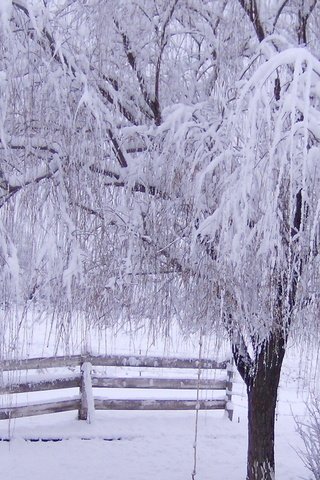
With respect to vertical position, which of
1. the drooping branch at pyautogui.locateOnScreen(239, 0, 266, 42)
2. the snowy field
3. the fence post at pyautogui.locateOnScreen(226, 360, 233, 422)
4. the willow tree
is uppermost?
the drooping branch at pyautogui.locateOnScreen(239, 0, 266, 42)

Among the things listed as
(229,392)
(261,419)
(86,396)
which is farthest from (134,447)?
(261,419)

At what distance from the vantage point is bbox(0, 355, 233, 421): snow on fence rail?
8.25 m

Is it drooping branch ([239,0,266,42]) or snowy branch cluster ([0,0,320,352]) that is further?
drooping branch ([239,0,266,42])

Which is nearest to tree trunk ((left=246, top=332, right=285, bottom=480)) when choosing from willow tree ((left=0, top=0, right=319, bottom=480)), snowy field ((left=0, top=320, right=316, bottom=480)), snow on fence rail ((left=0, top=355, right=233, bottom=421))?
snowy field ((left=0, top=320, right=316, bottom=480))

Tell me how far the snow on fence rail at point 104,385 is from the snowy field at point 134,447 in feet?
0.82

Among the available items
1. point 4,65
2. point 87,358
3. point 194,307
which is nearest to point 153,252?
point 194,307

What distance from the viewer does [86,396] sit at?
29.0 ft

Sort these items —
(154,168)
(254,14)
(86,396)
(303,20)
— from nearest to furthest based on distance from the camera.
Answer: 1. (154,168)
2. (254,14)
3. (303,20)
4. (86,396)

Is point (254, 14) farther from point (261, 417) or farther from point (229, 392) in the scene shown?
point (229, 392)

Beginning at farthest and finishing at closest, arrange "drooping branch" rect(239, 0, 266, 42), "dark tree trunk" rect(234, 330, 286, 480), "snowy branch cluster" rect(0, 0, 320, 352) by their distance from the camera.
Result: "dark tree trunk" rect(234, 330, 286, 480) → "drooping branch" rect(239, 0, 266, 42) → "snowy branch cluster" rect(0, 0, 320, 352)

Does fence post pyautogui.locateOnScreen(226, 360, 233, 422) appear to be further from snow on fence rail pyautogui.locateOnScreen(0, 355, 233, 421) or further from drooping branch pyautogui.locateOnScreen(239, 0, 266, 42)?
drooping branch pyautogui.locateOnScreen(239, 0, 266, 42)

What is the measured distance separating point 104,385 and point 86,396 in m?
0.38

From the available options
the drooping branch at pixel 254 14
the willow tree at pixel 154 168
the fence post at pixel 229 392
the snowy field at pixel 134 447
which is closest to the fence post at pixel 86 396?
the snowy field at pixel 134 447

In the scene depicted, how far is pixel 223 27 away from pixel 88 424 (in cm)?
599
